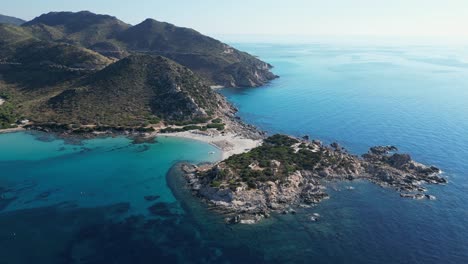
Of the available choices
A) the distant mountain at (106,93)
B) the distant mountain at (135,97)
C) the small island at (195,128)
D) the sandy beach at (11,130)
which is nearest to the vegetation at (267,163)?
the small island at (195,128)

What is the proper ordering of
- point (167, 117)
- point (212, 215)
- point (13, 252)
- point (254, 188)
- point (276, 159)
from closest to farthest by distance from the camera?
1. point (13, 252)
2. point (212, 215)
3. point (254, 188)
4. point (276, 159)
5. point (167, 117)

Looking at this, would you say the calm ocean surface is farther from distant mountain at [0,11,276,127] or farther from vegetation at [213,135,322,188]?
distant mountain at [0,11,276,127]

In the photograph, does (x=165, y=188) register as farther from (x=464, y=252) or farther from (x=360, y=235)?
(x=464, y=252)

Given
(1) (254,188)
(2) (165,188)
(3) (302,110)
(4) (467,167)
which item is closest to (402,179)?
(4) (467,167)

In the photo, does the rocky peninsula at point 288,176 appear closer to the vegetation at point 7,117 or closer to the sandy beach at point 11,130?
the sandy beach at point 11,130

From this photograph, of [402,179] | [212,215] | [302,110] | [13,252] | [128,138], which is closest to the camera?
[13,252]

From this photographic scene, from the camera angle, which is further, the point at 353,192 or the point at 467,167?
the point at 467,167

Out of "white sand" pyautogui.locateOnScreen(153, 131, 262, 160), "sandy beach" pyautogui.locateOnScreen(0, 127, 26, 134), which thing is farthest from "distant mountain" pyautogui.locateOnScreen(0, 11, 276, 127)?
"white sand" pyautogui.locateOnScreen(153, 131, 262, 160)
